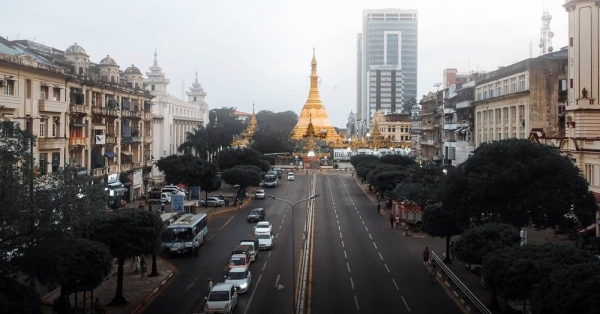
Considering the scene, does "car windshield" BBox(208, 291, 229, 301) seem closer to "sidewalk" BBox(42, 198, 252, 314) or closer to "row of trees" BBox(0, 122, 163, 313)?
"sidewalk" BBox(42, 198, 252, 314)

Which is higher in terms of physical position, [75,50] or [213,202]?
[75,50]

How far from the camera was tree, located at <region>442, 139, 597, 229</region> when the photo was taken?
29594 mm

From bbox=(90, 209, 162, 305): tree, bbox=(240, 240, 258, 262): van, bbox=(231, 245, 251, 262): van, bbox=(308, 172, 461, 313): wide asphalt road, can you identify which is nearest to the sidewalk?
bbox=(90, 209, 162, 305): tree

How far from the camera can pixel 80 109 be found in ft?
159

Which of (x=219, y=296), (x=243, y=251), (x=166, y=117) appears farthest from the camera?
(x=166, y=117)

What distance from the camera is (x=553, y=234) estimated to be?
42.6m

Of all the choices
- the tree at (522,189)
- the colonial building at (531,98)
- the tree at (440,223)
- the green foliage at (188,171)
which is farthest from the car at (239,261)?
the colonial building at (531,98)

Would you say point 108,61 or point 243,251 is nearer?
point 243,251

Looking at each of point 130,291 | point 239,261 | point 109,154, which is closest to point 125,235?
point 130,291

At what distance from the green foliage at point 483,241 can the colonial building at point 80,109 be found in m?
21.7

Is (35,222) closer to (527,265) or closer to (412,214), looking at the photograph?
(527,265)

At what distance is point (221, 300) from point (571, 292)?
1319cm

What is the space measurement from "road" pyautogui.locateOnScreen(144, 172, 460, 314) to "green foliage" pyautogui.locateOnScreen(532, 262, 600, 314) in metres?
9.16

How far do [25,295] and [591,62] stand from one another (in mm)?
36523
